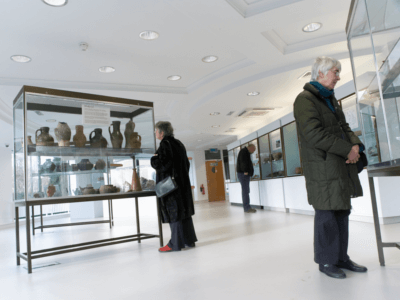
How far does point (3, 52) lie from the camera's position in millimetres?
4566

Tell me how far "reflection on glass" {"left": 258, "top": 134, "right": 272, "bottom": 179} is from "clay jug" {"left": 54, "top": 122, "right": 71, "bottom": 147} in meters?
5.57

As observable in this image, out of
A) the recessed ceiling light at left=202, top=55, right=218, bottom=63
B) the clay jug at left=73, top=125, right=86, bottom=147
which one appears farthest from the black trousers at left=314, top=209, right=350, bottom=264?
the recessed ceiling light at left=202, top=55, right=218, bottom=63

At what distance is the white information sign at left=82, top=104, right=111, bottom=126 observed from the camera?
3.90 metres

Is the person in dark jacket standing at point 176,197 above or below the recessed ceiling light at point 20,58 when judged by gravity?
below

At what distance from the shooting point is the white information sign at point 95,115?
12.8ft

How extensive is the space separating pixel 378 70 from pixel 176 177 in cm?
232

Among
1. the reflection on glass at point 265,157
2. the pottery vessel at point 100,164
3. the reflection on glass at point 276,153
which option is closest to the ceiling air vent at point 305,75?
the reflection on glass at point 276,153

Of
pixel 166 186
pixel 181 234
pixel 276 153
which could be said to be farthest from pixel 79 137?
pixel 276 153

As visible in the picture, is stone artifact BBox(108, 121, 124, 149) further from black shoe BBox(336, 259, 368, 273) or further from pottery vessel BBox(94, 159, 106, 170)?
black shoe BBox(336, 259, 368, 273)

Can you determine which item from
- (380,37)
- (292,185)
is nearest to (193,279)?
(380,37)

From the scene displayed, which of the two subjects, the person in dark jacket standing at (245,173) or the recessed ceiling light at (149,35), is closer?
the recessed ceiling light at (149,35)

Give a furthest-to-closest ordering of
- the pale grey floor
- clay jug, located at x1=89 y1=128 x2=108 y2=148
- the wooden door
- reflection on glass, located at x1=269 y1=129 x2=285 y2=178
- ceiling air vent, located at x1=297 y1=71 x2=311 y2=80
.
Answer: the wooden door < reflection on glass, located at x1=269 y1=129 x2=285 y2=178 < ceiling air vent, located at x1=297 y1=71 x2=311 y2=80 < clay jug, located at x1=89 y1=128 x2=108 y2=148 < the pale grey floor

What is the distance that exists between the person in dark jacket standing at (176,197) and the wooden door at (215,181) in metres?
13.0

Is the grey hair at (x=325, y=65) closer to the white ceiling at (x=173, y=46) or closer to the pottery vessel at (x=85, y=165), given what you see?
the white ceiling at (x=173, y=46)
